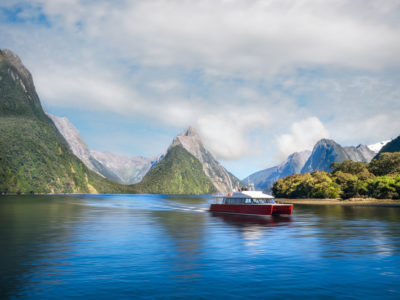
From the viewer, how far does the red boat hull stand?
84.1 meters

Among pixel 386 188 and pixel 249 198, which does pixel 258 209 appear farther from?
pixel 386 188

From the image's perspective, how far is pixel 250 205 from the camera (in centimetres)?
9044

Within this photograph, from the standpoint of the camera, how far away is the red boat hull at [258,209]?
84125 millimetres

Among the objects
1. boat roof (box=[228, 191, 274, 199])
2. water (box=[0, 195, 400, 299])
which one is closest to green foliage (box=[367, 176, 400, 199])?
boat roof (box=[228, 191, 274, 199])

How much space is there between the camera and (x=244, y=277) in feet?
83.9

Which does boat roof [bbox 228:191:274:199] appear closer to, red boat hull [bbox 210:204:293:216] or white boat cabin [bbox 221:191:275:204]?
white boat cabin [bbox 221:191:275:204]

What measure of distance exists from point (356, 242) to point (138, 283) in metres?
30.4

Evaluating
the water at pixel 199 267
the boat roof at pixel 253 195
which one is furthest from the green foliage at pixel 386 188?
the water at pixel 199 267

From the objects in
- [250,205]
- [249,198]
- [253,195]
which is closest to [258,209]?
[250,205]

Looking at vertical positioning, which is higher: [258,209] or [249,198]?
[249,198]

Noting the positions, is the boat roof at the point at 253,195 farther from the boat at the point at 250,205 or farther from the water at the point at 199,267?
the water at the point at 199,267

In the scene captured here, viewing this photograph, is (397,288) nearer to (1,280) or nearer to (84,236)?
(1,280)

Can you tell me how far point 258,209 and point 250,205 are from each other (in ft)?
10.8

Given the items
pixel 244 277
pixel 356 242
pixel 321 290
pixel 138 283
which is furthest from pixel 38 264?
pixel 356 242
